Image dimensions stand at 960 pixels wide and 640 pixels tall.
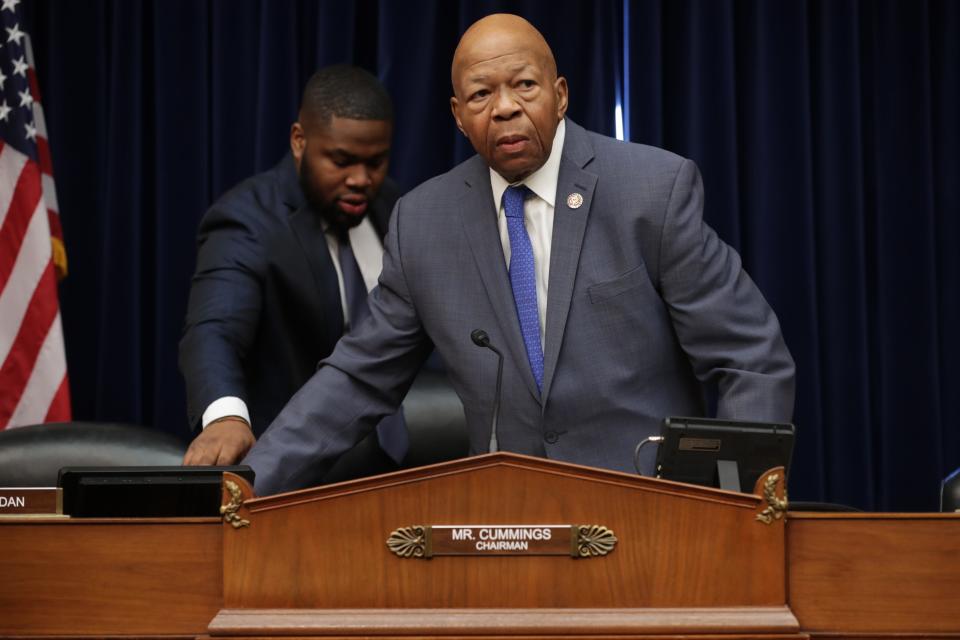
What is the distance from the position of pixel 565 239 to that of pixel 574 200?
86 millimetres

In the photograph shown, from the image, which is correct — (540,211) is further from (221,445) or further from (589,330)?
(221,445)

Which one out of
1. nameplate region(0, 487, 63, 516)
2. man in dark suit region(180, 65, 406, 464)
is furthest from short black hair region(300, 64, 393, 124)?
nameplate region(0, 487, 63, 516)

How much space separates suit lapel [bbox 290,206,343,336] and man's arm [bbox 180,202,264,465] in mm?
131

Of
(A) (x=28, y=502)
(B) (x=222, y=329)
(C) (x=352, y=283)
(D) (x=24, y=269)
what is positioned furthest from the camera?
(D) (x=24, y=269)

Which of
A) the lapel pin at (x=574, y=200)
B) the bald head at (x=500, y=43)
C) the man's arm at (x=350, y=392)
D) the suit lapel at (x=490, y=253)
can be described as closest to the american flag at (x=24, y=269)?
the man's arm at (x=350, y=392)

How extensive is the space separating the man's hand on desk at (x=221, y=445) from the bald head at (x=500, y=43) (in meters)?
0.88

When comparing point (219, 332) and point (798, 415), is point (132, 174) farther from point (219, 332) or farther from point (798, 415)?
Answer: point (798, 415)

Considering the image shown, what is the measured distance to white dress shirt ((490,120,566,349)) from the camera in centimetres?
270

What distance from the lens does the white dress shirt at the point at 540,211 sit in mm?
2701

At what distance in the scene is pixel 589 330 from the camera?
2613mm

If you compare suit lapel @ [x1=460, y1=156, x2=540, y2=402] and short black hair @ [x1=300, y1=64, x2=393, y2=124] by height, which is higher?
short black hair @ [x1=300, y1=64, x2=393, y2=124]

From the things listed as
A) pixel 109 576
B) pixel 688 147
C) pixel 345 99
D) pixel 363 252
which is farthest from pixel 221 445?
pixel 688 147

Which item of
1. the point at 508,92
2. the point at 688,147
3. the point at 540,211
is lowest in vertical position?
the point at 540,211

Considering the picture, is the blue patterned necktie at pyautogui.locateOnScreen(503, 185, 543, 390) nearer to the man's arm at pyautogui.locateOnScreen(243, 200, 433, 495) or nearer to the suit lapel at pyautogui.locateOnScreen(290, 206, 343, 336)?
the man's arm at pyautogui.locateOnScreen(243, 200, 433, 495)
